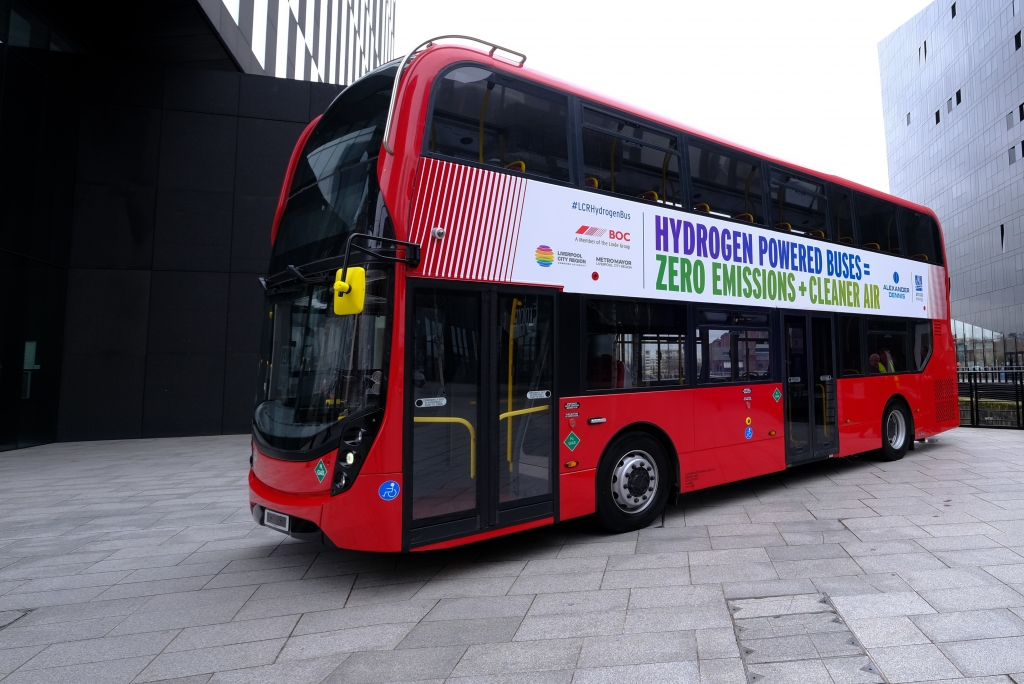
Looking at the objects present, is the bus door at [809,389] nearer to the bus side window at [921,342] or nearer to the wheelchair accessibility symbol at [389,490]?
the bus side window at [921,342]

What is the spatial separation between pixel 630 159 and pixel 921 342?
696cm

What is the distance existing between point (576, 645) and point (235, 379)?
11821 millimetres

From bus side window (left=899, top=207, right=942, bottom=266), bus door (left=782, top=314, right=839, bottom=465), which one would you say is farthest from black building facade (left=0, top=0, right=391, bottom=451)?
bus side window (left=899, top=207, right=942, bottom=266)

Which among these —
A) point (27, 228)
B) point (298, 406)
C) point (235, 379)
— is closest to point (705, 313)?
point (298, 406)

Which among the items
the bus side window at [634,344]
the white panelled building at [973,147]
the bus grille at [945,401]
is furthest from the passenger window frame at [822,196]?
the white panelled building at [973,147]

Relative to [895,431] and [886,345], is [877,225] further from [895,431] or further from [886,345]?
[895,431]

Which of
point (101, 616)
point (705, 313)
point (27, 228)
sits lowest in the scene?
point (101, 616)

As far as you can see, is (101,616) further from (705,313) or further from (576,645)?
(705,313)

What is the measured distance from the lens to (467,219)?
15.2 ft

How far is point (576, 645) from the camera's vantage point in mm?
3412

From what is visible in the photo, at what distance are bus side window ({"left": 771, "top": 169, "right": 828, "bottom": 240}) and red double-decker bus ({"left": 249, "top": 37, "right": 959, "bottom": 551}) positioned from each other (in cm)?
5

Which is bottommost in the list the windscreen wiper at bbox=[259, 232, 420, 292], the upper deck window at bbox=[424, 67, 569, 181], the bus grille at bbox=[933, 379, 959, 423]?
the bus grille at bbox=[933, 379, 959, 423]

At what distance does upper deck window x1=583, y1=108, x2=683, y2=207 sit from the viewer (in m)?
5.55

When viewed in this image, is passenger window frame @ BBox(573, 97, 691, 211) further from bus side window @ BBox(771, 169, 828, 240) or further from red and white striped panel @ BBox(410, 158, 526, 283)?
bus side window @ BBox(771, 169, 828, 240)
